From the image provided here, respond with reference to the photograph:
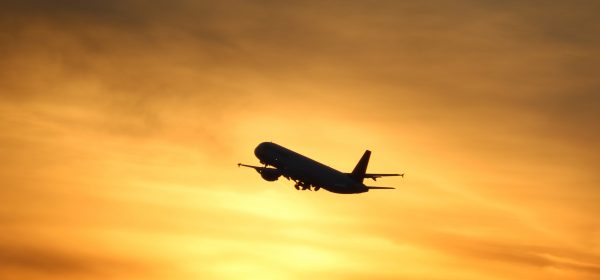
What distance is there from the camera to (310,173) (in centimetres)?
15312

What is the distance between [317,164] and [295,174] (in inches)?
198

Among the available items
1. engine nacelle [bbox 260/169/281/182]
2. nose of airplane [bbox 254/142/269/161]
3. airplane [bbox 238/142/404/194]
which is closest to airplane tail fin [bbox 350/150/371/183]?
airplane [bbox 238/142/404/194]

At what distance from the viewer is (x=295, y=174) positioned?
155 meters

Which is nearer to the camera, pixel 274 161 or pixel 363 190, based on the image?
pixel 363 190

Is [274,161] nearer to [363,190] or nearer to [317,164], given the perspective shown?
[317,164]

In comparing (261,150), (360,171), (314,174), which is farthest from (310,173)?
(261,150)

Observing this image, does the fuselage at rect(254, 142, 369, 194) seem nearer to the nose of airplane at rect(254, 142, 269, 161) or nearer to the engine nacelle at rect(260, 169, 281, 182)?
the engine nacelle at rect(260, 169, 281, 182)

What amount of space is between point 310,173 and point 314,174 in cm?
104

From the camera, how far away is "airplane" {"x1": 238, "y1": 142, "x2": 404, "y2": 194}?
15162 centimetres

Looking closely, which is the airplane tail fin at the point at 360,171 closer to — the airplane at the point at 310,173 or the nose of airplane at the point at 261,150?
the airplane at the point at 310,173

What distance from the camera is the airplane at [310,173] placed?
152 meters

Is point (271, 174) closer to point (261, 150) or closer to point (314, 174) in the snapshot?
point (261, 150)

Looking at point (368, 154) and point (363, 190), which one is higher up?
point (368, 154)

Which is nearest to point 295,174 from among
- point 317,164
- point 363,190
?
point 317,164
